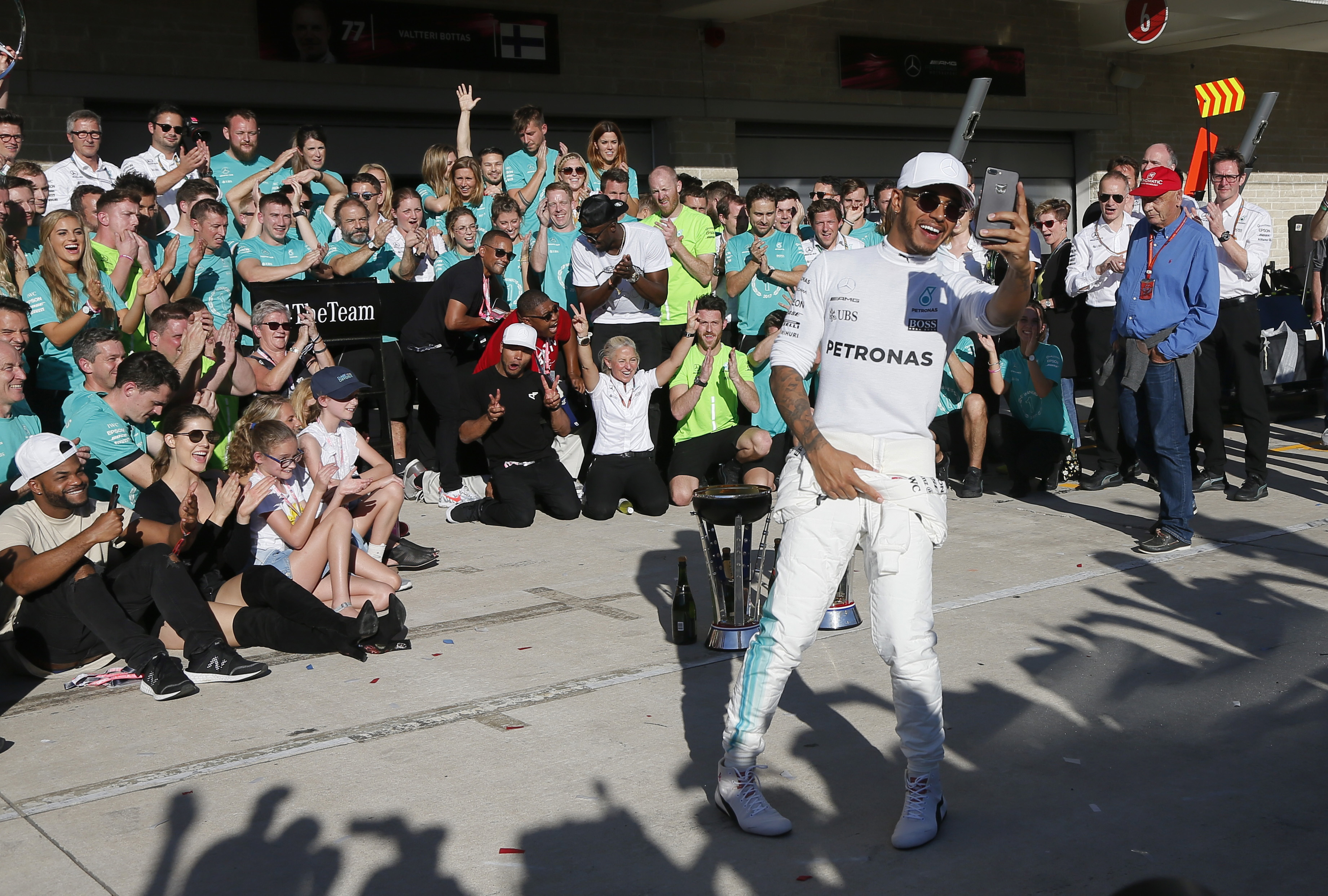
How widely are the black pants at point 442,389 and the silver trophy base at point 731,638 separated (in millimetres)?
4093

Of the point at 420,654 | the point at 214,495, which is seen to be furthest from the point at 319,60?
the point at 420,654

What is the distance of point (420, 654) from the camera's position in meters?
5.91

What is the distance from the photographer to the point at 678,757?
4.54m

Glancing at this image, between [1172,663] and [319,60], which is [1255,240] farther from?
[319,60]

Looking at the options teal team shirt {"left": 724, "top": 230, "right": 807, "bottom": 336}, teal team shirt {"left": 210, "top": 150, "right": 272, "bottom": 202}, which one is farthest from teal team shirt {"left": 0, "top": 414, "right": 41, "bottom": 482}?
teal team shirt {"left": 724, "top": 230, "right": 807, "bottom": 336}

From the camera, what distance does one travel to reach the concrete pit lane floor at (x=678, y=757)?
12.2 feet

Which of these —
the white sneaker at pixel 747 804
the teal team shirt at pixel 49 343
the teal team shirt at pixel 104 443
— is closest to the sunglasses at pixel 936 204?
the white sneaker at pixel 747 804

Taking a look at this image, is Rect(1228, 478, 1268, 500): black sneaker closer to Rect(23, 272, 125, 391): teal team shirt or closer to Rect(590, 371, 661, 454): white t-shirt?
Rect(590, 371, 661, 454): white t-shirt

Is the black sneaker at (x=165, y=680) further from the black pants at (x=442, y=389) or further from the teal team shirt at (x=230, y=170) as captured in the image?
the teal team shirt at (x=230, y=170)

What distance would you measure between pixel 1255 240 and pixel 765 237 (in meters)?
3.61

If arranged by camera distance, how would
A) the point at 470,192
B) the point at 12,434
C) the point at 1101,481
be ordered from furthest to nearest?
1. the point at 470,192
2. the point at 1101,481
3. the point at 12,434

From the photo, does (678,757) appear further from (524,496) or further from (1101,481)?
(1101,481)

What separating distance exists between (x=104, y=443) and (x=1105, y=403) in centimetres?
660

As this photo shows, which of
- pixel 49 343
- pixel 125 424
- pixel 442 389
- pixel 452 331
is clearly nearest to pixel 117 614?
pixel 125 424
